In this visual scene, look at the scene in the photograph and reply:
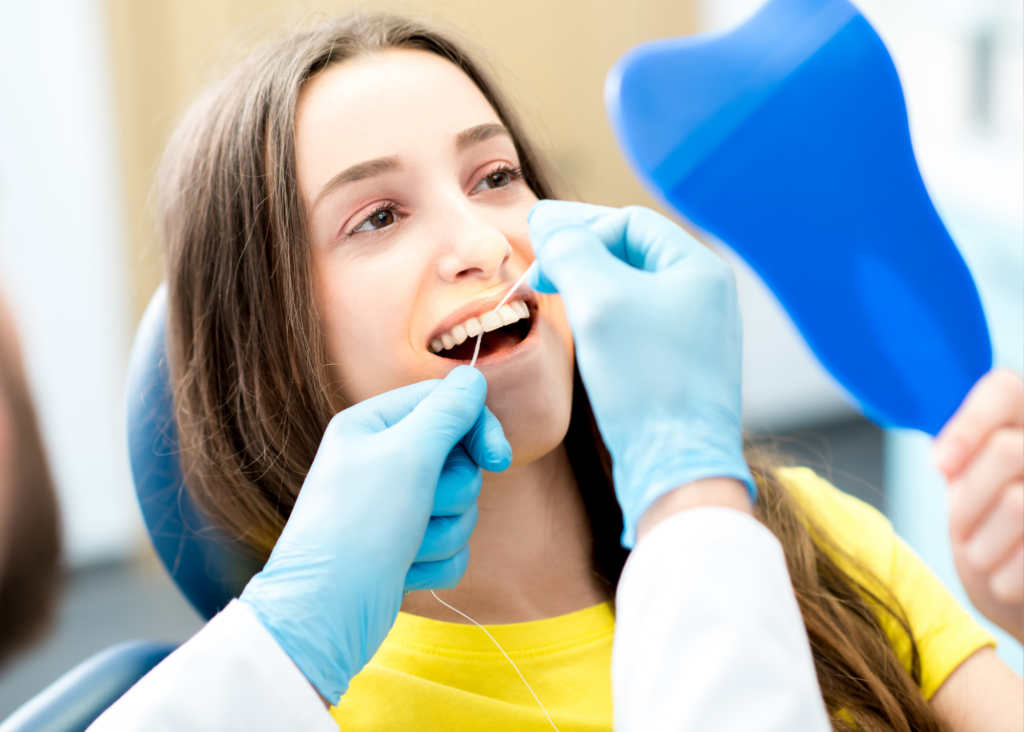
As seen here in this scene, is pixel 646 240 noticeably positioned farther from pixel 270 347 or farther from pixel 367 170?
pixel 270 347

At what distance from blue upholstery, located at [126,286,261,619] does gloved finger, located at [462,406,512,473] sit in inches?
16.3

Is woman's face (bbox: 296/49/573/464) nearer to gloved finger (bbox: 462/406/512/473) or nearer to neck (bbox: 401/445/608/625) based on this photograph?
gloved finger (bbox: 462/406/512/473)

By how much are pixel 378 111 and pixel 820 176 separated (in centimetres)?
49

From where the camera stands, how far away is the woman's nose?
976 mm

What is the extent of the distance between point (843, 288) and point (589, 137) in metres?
2.68

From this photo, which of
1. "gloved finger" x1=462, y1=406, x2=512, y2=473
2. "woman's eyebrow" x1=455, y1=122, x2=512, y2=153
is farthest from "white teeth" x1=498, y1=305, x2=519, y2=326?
"woman's eyebrow" x1=455, y1=122, x2=512, y2=153

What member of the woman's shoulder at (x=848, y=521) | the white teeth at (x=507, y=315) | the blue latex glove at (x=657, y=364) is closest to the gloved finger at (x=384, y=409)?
the white teeth at (x=507, y=315)

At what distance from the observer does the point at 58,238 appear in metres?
3.02

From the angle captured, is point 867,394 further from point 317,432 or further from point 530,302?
point 317,432

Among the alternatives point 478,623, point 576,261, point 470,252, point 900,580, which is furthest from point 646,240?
point 900,580

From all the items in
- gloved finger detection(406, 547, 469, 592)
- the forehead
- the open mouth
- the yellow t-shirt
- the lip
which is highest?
the forehead

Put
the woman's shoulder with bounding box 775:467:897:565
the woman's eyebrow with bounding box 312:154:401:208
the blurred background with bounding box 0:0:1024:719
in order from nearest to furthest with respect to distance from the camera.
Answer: the woman's eyebrow with bounding box 312:154:401:208 → the woman's shoulder with bounding box 775:467:897:565 → the blurred background with bounding box 0:0:1024:719

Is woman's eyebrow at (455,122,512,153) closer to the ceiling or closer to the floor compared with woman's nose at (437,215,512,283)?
closer to the ceiling

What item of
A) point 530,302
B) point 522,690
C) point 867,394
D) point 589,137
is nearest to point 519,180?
point 530,302
